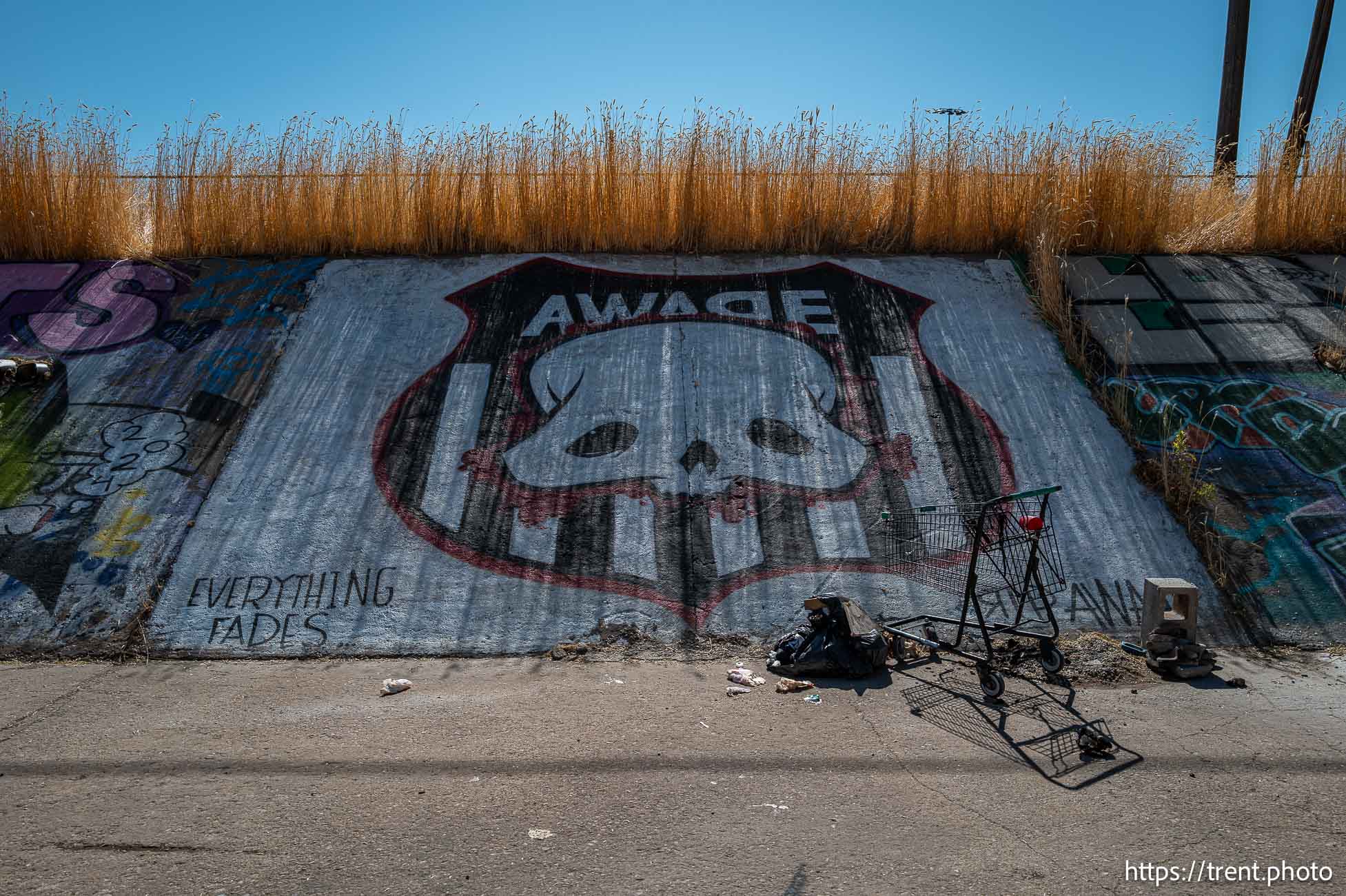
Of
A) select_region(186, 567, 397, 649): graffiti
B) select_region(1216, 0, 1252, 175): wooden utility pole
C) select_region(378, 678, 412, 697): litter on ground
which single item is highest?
select_region(1216, 0, 1252, 175): wooden utility pole

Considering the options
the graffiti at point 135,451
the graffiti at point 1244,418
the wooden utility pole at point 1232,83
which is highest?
the wooden utility pole at point 1232,83

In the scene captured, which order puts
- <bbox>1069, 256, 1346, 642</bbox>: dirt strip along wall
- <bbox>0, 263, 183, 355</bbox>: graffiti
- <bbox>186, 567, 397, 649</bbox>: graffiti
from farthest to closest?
1. <bbox>0, 263, 183, 355</bbox>: graffiti
2. <bbox>1069, 256, 1346, 642</bbox>: dirt strip along wall
3. <bbox>186, 567, 397, 649</bbox>: graffiti

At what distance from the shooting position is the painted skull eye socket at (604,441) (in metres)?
7.04

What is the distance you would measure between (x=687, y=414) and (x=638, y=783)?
3.99m

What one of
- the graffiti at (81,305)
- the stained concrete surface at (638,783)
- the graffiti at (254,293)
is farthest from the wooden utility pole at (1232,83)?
the graffiti at (81,305)

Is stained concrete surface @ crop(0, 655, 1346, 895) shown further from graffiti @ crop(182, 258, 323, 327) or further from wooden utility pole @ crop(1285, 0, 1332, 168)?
wooden utility pole @ crop(1285, 0, 1332, 168)

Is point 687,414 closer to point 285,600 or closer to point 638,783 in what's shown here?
point 285,600

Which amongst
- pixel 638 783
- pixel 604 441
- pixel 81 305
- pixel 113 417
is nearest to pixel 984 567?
pixel 604 441

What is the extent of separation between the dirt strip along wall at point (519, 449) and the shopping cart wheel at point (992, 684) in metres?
1.08

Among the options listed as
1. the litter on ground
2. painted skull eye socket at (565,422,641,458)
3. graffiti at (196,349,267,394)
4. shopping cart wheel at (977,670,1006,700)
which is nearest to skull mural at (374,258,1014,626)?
painted skull eye socket at (565,422,641,458)

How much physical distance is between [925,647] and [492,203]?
21.9 feet

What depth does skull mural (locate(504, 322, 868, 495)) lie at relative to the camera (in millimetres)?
6887

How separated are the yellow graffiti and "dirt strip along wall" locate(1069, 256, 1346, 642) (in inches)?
308

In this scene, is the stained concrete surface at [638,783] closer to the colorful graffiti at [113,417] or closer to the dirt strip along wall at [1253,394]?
the colorful graffiti at [113,417]
